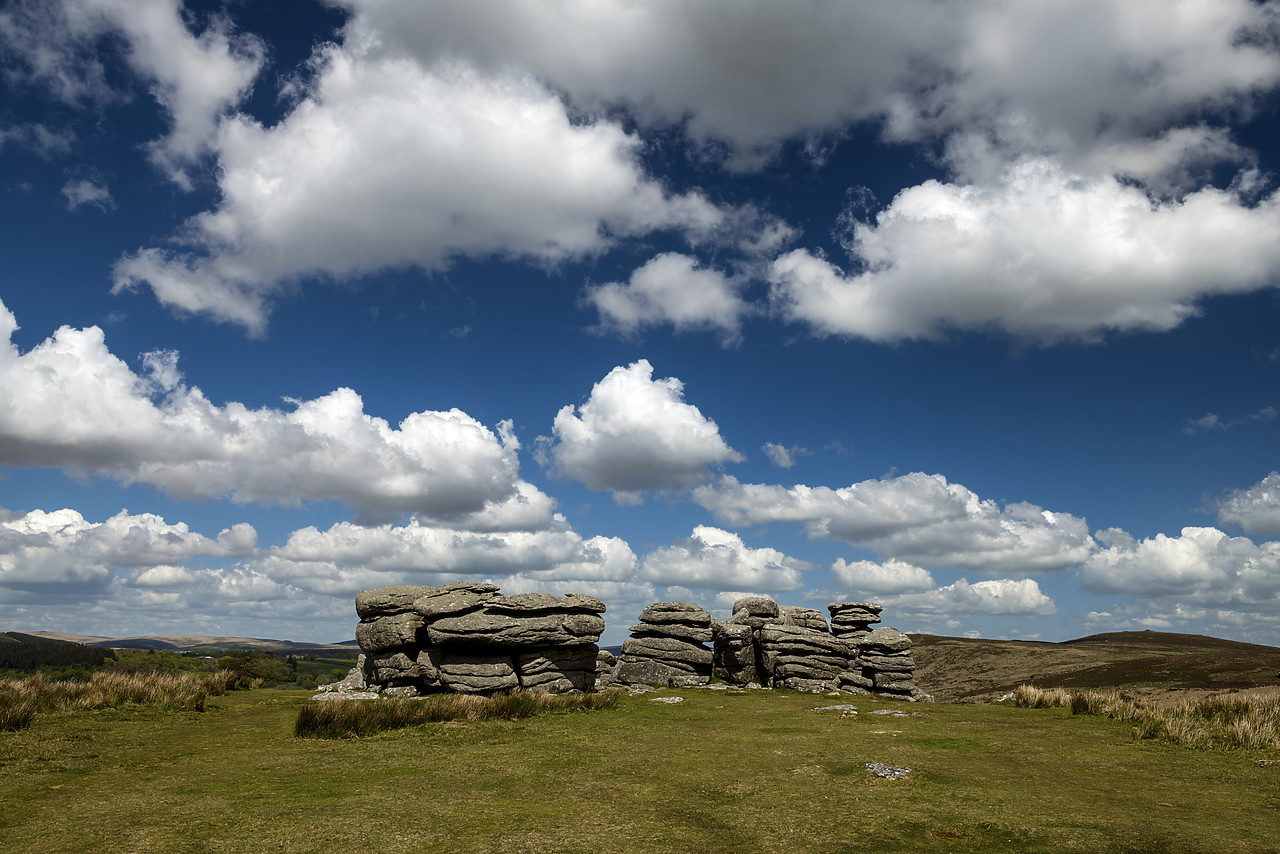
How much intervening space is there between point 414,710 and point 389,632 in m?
8.88

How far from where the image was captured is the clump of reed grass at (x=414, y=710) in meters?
20.6

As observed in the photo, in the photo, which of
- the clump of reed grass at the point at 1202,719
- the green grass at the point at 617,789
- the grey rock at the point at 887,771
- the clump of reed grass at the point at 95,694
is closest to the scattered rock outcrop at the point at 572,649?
the clump of reed grass at the point at 95,694

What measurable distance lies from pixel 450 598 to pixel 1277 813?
28.2 meters

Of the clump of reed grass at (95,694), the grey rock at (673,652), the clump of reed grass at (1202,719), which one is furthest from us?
the grey rock at (673,652)

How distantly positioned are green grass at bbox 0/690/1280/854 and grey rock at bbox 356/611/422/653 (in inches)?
275

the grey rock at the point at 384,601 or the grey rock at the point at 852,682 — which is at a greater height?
the grey rock at the point at 384,601

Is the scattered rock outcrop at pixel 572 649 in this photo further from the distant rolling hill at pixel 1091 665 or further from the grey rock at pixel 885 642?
the distant rolling hill at pixel 1091 665

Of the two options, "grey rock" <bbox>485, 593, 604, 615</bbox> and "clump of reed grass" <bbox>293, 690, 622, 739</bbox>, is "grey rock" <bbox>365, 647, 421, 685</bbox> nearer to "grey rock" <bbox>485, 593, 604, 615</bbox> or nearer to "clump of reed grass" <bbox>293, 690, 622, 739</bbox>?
"grey rock" <bbox>485, 593, 604, 615</bbox>

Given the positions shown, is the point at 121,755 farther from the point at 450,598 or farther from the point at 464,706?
the point at 450,598

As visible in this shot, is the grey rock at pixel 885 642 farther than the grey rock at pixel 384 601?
Yes

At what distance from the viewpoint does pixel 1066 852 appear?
10672 millimetres

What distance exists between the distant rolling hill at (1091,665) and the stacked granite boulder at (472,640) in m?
27.1

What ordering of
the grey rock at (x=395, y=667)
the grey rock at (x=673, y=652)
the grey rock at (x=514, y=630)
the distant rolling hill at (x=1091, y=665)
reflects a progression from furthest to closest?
the distant rolling hill at (x=1091, y=665) → the grey rock at (x=673, y=652) → the grey rock at (x=514, y=630) → the grey rock at (x=395, y=667)

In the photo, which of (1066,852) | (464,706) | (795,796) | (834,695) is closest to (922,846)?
(1066,852)
